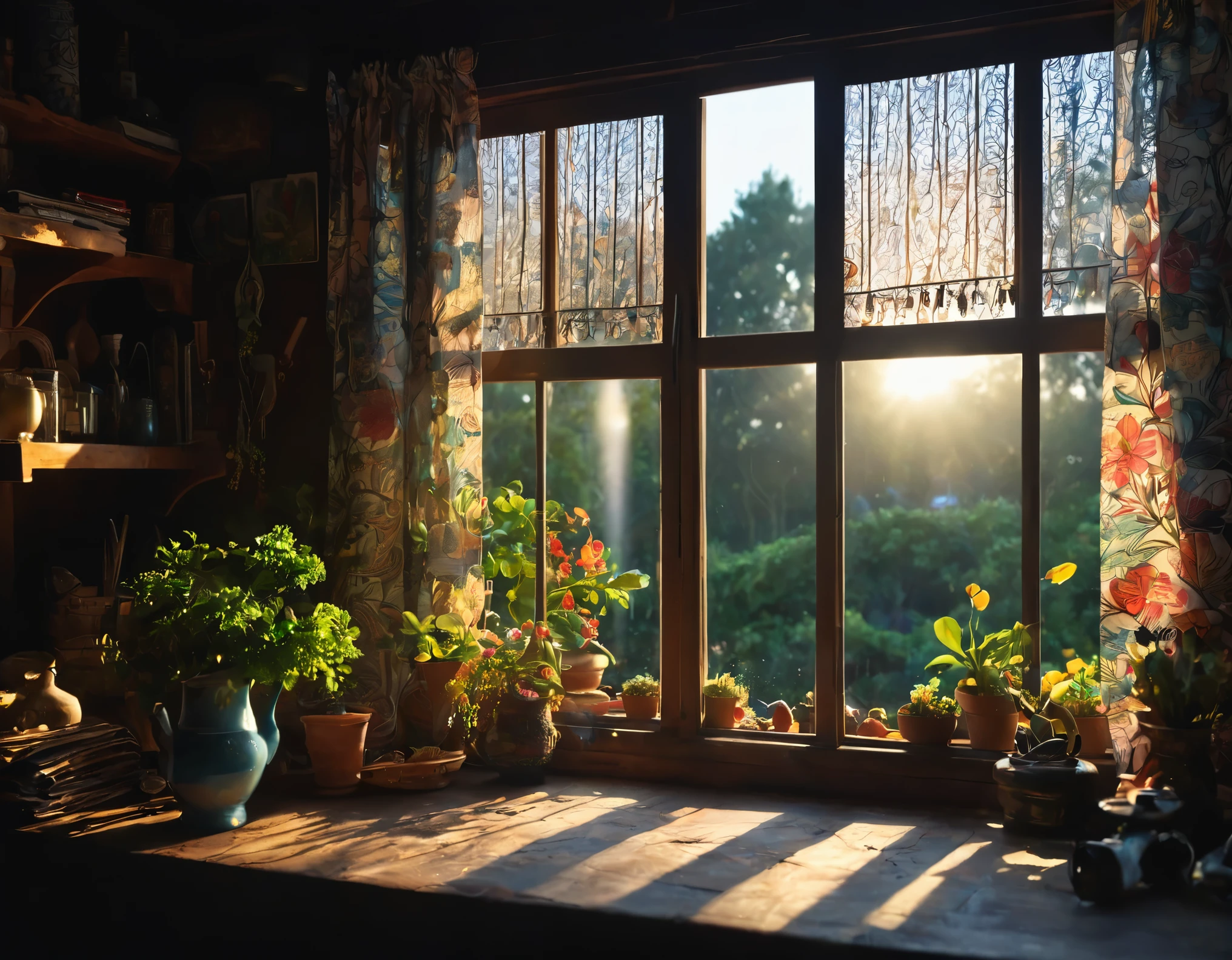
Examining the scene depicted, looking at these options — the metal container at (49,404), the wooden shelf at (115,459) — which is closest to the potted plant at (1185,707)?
the wooden shelf at (115,459)

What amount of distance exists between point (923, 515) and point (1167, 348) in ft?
26.3

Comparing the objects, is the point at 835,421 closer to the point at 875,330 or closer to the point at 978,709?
the point at 875,330

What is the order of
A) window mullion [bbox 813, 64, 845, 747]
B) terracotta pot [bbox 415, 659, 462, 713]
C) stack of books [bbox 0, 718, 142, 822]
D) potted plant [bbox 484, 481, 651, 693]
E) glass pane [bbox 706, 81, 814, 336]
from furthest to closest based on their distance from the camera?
glass pane [bbox 706, 81, 814, 336] → potted plant [bbox 484, 481, 651, 693] → terracotta pot [bbox 415, 659, 462, 713] → window mullion [bbox 813, 64, 845, 747] → stack of books [bbox 0, 718, 142, 822]

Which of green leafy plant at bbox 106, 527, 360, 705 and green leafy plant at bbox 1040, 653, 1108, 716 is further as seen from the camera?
green leafy plant at bbox 1040, 653, 1108, 716

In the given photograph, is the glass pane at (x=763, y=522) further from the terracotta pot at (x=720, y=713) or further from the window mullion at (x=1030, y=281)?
the window mullion at (x=1030, y=281)

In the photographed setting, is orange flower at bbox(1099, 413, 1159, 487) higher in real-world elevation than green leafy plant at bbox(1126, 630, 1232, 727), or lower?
higher

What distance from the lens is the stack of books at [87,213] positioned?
2.48m

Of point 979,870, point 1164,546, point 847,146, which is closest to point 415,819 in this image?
point 979,870

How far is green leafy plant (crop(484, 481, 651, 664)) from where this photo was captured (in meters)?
2.92

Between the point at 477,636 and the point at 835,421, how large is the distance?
3.89ft

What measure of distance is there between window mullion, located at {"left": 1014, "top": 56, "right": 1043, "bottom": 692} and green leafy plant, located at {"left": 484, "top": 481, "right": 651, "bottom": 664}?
3.62 ft

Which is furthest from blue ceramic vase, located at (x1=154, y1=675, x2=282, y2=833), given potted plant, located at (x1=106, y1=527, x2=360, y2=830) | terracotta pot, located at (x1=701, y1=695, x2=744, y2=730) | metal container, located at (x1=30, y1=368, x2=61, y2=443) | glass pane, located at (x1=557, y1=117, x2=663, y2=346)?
glass pane, located at (x1=557, y1=117, x2=663, y2=346)

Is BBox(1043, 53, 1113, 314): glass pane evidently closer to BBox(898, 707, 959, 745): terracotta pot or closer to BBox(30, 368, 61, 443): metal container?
BBox(898, 707, 959, 745): terracotta pot

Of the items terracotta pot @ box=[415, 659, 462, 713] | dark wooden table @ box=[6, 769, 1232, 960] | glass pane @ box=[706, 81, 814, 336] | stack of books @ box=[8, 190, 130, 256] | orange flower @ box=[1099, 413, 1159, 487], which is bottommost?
dark wooden table @ box=[6, 769, 1232, 960]
